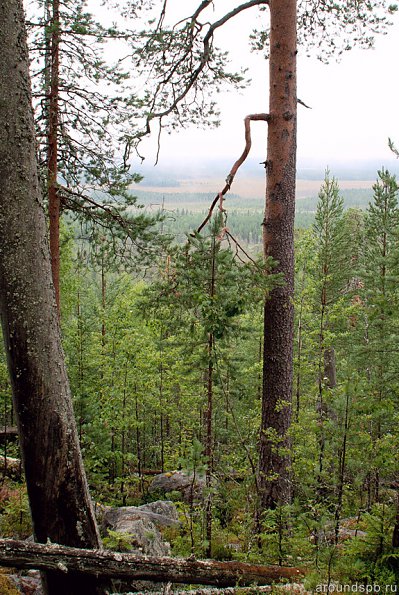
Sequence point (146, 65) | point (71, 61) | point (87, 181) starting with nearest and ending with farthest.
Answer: point (146, 65) < point (71, 61) < point (87, 181)

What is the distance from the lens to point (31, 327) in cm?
276

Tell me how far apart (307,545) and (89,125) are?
22.6 feet

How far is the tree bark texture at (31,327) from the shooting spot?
8.95 ft

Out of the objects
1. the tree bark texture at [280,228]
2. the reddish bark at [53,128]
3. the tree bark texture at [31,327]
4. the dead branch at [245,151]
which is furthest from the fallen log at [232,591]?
the reddish bark at [53,128]

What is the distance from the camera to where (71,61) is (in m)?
7.39

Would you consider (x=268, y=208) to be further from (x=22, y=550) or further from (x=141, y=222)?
(x=22, y=550)

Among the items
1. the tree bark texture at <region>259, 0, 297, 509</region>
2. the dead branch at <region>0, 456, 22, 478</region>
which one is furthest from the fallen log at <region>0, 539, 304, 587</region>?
the dead branch at <region>0, 456, 22, 478</region>

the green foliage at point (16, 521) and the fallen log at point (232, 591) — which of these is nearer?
the fallen log at point (232, 591)

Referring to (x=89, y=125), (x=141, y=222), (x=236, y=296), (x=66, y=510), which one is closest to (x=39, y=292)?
(x=66, y=510)

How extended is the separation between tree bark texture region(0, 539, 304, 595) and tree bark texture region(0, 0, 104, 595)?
14cm

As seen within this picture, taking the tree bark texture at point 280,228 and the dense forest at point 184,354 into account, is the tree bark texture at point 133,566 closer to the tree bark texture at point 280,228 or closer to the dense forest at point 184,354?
the dense forest at point 184,354

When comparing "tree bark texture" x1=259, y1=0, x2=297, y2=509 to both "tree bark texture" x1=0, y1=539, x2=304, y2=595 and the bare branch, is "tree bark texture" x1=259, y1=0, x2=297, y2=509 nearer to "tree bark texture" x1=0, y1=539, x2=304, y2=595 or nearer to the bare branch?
the bare branch

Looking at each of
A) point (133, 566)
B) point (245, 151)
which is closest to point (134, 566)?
point (133, 566)

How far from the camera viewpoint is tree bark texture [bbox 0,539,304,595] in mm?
2633
